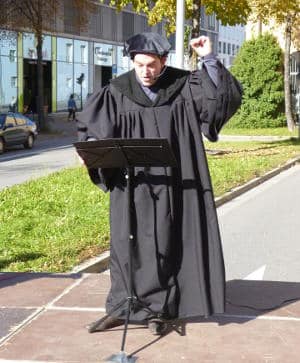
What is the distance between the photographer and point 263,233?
11125 mm

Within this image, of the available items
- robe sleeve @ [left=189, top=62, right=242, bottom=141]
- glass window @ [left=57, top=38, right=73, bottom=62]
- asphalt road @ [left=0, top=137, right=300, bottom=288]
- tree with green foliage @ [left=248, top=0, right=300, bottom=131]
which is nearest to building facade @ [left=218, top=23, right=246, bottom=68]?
glass window @ [left=57, top=38, right=73, bottom=62]

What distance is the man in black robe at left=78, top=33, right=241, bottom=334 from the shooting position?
521 centimetres

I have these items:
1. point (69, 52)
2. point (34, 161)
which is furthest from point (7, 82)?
point (34, 161)

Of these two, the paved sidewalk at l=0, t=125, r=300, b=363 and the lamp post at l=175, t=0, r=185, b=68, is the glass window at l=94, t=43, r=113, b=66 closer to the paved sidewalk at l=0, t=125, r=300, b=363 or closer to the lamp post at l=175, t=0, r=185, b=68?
the lamp post at l=175, t=0, r=185, b=68

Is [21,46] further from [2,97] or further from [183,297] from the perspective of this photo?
[183,297]

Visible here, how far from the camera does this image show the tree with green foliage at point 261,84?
1393 inches

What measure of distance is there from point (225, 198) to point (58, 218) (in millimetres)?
4310

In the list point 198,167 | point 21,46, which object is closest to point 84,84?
point 21,46

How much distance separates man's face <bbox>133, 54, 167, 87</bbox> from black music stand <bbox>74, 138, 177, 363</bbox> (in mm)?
542

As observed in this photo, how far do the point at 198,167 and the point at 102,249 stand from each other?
13.2 feet

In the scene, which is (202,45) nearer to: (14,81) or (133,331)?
(133,331)

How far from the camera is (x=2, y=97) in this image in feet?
148

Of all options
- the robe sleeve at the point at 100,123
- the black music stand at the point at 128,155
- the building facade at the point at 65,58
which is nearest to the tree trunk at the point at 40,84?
the building facade at the point at 65,58

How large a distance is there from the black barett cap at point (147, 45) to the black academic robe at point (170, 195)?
232 millimetres
